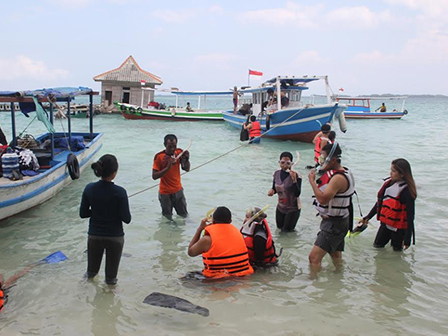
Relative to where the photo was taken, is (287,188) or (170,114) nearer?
(287,188)

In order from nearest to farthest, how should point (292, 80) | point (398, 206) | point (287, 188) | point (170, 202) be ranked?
point (398, 206)
point (287, 188)
point (170, 202)
point (292, 80)

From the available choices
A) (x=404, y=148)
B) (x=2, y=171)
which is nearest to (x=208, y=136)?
(x=404, y=148)

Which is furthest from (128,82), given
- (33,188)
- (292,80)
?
(33,188)

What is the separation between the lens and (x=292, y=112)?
19.3 metres

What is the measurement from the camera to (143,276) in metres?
5.42

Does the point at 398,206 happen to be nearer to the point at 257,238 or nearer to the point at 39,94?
the point at 257,238

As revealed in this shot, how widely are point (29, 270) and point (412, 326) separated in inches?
183

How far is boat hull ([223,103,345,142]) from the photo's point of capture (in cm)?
1850

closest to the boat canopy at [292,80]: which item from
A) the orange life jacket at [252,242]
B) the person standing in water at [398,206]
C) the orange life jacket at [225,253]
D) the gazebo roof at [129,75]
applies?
the person standing in water at [398,206]

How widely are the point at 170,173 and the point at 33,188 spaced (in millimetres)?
3040

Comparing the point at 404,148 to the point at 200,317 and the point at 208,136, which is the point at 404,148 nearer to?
the point at 208,136

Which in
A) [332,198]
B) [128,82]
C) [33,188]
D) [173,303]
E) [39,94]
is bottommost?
[173,303]

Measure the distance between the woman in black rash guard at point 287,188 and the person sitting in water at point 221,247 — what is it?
1.78 m

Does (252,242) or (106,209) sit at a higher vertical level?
(106,209)
